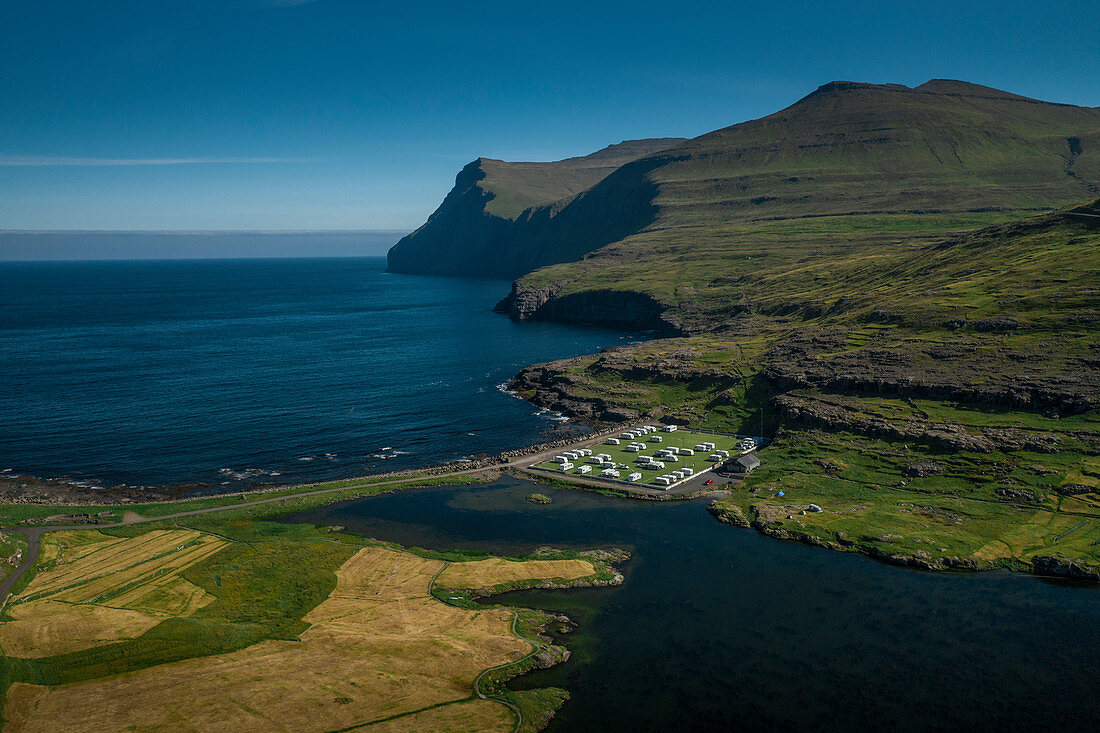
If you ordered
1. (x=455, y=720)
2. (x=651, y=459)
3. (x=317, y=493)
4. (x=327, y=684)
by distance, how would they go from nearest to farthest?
(x=455, y=720) → (x=327, y=684) → (x=317, y=493) → (x=651, y=459)

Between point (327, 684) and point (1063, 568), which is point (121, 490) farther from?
point (1063, 568)

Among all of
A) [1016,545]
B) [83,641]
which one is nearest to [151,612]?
[83,641]

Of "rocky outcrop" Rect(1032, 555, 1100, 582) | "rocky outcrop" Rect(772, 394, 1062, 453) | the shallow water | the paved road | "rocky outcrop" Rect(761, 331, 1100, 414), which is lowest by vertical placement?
the shallow water

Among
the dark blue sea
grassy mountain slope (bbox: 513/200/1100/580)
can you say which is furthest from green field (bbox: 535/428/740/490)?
the dark blue sea

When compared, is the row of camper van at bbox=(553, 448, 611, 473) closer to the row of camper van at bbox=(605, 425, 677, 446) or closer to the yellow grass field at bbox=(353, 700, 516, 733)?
the row of camper van at bbox=(605, 425, 677, 446)

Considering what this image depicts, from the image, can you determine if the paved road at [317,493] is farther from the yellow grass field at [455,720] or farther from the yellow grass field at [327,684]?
the yellow grass field at [455,720]

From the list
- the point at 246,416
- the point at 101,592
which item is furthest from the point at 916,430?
the point at 246,416

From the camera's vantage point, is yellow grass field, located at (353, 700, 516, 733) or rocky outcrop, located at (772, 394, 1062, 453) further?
rocky outcrop, located at (772, 394, 1062, 453)

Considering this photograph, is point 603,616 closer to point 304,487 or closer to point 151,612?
point 151,612
